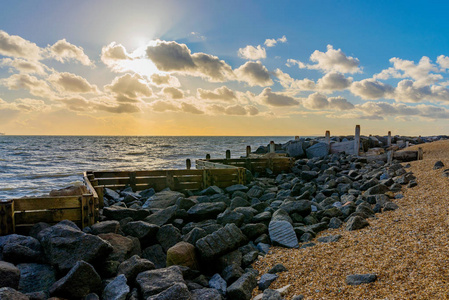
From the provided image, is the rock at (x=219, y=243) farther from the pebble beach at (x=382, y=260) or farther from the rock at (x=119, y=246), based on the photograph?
the rock at (x=119, y=246)

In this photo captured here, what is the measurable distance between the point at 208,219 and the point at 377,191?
220 inches

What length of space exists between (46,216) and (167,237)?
2.82m

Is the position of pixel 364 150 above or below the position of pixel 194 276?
above

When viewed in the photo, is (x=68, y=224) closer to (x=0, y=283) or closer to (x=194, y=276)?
(x=0, y=283)

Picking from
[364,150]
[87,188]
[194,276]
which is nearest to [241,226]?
[194,276]

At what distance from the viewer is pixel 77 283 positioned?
14.4 feet

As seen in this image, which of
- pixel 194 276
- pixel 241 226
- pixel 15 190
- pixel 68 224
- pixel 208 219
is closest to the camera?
pixel 194 276

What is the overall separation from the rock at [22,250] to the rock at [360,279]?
5187 millimetres

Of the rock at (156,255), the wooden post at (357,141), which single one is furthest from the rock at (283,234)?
the wooden post at (357,141)

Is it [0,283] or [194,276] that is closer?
[0,283]

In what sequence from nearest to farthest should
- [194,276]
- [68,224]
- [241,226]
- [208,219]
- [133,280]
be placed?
[133,280], [194,276], [68,224], [241,226], [208,219]

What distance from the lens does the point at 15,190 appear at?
16.5 metres

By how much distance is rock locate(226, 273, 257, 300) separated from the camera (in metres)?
4.70

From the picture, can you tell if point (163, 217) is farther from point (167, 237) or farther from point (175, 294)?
point (175, 294)
